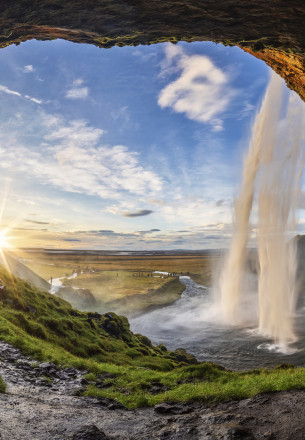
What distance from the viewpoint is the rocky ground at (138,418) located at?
305 inches

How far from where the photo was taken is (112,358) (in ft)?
74.8

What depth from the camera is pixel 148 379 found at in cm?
1596

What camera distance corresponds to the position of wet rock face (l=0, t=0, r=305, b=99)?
26.2 feet

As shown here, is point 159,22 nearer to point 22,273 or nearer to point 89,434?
point 89,434

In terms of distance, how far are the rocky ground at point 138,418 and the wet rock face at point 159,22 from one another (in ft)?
40.0

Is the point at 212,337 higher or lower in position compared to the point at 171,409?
lower

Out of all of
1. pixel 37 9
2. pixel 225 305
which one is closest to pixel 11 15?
pixel 37 9

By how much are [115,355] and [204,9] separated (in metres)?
24.8

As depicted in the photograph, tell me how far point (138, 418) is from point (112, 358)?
1381 centimetres

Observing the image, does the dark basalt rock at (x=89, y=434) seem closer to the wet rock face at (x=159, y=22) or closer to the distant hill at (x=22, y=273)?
the wet rock face at (x=159, y=22)

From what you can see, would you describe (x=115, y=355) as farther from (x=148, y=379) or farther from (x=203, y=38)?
(x=203, y=38)

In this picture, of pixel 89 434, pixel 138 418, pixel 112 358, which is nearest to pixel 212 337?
pixel 112 358

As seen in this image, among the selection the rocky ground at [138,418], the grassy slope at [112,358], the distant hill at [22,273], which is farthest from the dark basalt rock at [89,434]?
the distant hill at [22,273]

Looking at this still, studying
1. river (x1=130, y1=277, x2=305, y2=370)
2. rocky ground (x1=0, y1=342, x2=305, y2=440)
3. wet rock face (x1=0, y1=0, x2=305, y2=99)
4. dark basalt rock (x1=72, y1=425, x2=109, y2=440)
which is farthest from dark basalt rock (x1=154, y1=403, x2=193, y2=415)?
river (x1=130, y1=277, x2=305, y2=370)
